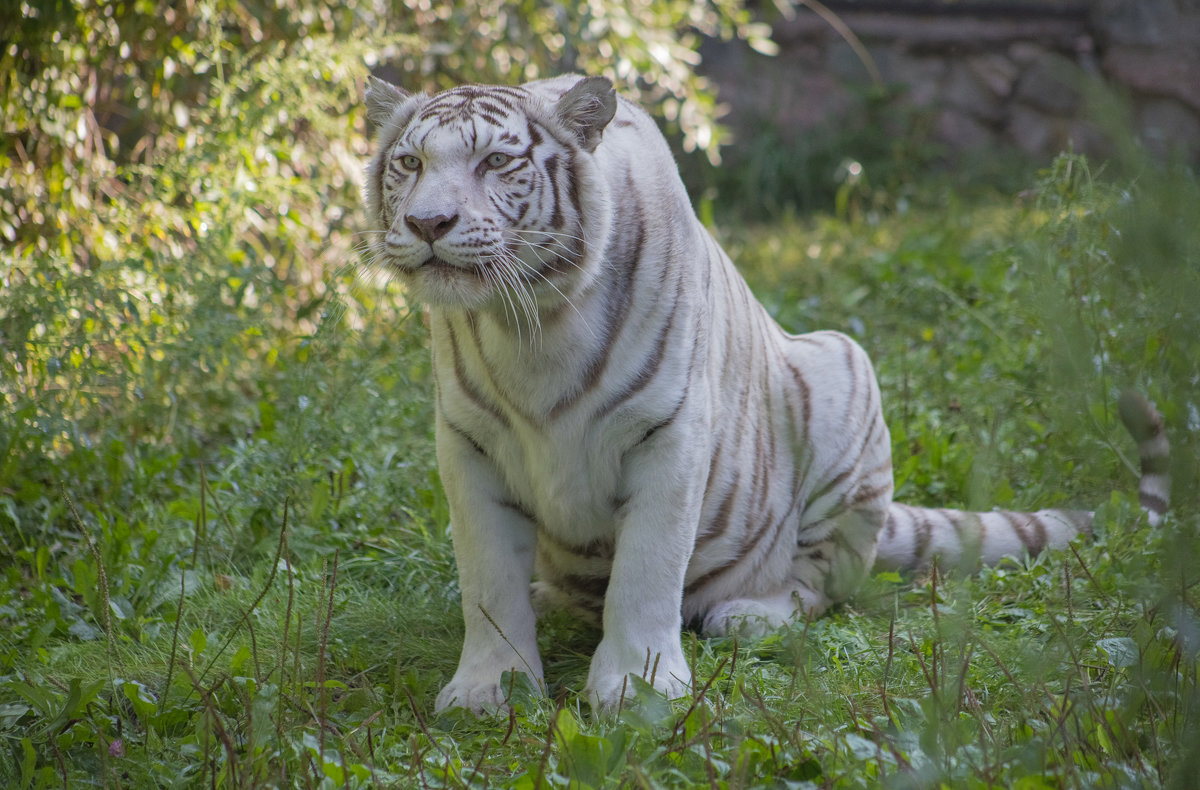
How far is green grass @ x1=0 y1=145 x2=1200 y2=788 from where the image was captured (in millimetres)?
1788

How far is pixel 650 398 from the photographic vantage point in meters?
2.48

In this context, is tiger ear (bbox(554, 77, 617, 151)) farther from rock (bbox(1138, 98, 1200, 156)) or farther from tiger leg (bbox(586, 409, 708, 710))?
rock (bbox(1138, 98, 1200, 156))

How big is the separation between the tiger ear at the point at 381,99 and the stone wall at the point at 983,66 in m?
6.15

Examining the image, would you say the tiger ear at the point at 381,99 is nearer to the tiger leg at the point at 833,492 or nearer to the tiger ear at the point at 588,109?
the tiger ear at the point at 588,109

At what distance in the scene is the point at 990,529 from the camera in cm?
318

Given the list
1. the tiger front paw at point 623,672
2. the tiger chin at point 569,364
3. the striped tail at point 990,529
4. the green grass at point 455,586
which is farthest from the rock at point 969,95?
the tiger front paw at point 623,672

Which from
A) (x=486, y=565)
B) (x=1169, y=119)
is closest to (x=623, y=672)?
(x=486, y=565)

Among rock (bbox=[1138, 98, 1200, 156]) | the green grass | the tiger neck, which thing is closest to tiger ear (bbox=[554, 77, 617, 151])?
the tiger neck

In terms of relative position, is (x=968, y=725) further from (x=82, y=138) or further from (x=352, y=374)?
(x=82, y=138)

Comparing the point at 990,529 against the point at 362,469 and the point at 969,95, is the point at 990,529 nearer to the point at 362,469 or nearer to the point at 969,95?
the point at 362,469

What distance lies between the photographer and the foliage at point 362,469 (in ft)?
6.08

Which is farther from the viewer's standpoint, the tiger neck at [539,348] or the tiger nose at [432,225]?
the tiger neck at [539,348]

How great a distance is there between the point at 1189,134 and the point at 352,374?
663 cm

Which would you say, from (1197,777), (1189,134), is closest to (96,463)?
(1197,777)
